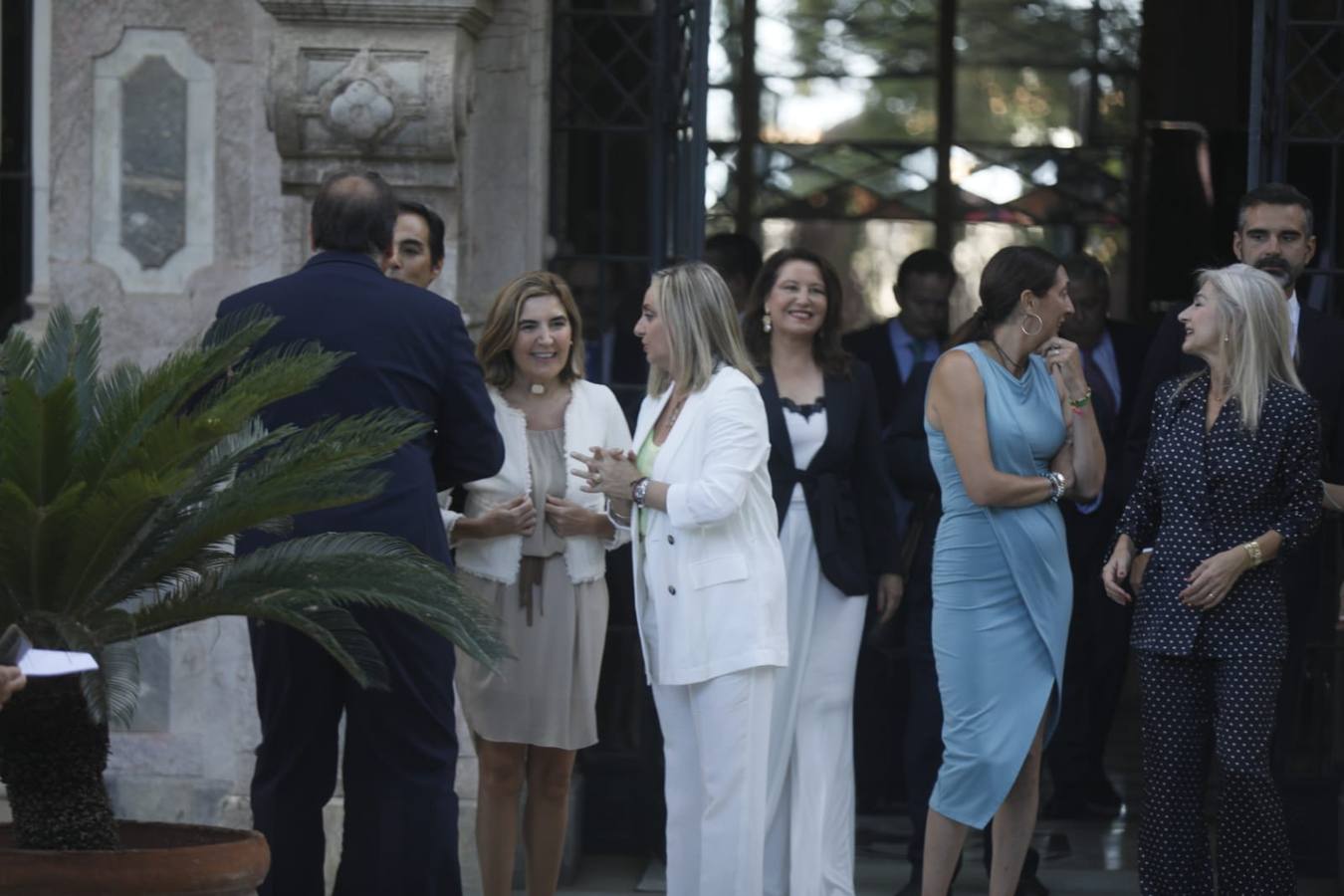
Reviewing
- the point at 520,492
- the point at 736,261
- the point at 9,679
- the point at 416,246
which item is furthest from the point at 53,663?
the point at 736,261

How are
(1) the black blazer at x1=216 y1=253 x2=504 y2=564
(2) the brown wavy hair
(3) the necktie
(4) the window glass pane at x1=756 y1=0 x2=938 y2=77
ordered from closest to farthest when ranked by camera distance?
(1) the black blazer at x1=216 y1=253 x2=504 y2=564
(2) the brown wavy hair
(3) the necktie
(4) the window glass pane at x1=756 y1=0 x2=938 y2=77

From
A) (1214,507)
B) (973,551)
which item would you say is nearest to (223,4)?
(973,551)

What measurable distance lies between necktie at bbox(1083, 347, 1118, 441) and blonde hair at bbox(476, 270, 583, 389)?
232 centimetres

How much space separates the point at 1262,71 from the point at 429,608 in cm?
374

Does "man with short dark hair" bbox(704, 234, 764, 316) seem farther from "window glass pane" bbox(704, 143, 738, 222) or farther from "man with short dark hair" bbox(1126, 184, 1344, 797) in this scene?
"window glass pane" bbox(704, 143, 738, 222)

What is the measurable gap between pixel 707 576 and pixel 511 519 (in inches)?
24.0

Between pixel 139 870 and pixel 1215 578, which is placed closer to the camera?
pixel 139 870

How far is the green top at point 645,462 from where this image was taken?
664 cm

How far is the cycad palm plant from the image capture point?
16.1ft

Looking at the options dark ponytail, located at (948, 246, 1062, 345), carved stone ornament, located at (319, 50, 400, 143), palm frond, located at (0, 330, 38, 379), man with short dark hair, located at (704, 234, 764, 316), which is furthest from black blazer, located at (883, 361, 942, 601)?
palm frond, located at (0, 330, 38, 379)

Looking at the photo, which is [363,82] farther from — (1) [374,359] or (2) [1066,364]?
(2) [1066,364]

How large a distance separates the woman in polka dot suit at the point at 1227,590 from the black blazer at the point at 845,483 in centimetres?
95

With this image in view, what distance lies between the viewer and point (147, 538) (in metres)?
5.19

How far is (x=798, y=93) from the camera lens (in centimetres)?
1459
